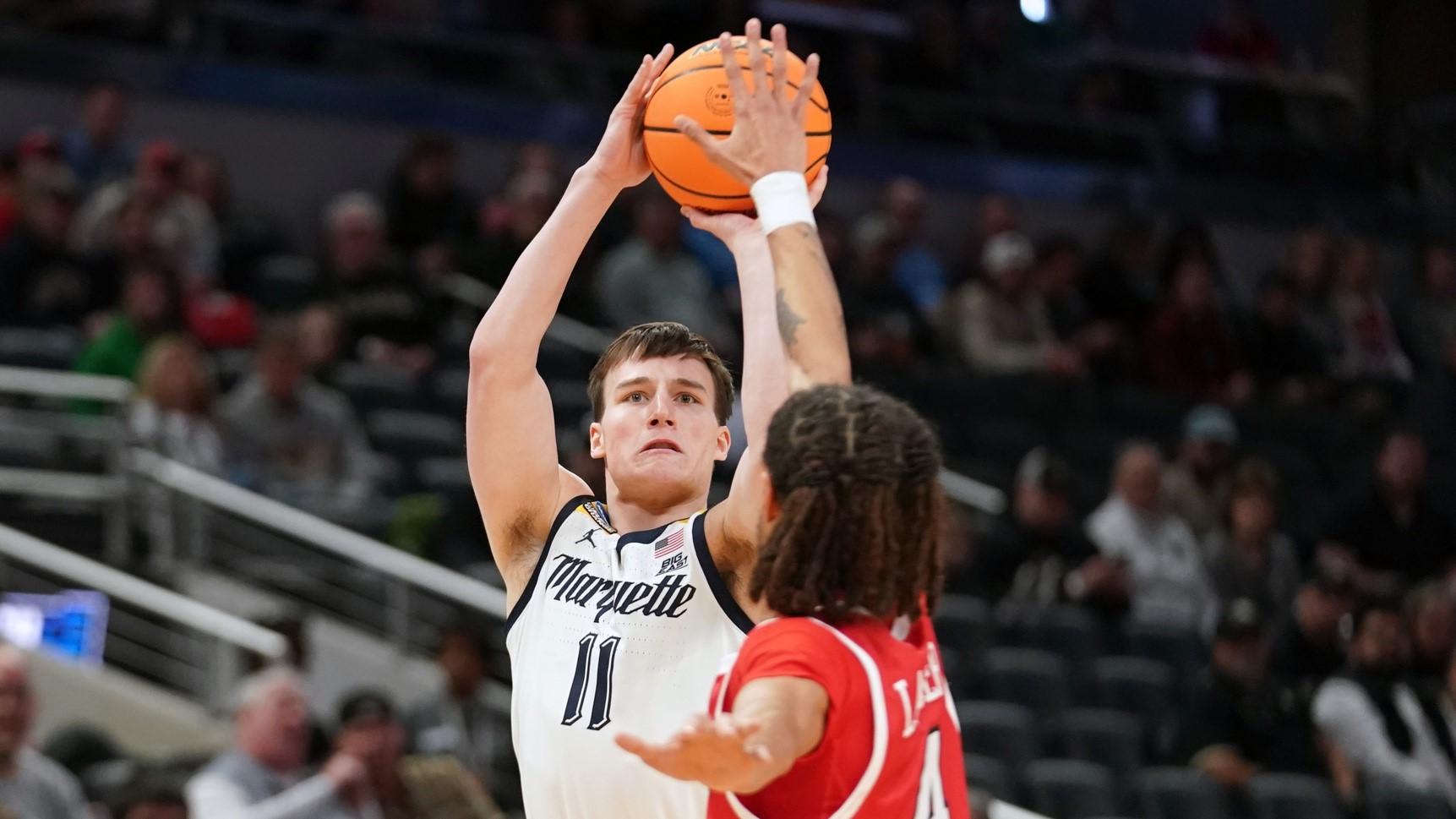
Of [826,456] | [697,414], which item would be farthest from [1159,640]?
[826,456]

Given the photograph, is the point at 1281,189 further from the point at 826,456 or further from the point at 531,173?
the point at 826,456

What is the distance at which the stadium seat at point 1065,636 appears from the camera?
9469 millimetres

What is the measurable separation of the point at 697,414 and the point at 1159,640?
258 inches

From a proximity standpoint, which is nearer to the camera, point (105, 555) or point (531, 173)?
point (105, 555)

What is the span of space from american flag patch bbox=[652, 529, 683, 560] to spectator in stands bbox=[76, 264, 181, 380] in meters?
5.96

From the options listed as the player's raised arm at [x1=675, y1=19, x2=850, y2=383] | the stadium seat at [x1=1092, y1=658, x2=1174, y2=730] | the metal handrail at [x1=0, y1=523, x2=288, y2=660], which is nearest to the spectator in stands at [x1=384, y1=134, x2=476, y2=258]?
the metal handrail at [x1=0, y1=523, x2=288, y2=660]

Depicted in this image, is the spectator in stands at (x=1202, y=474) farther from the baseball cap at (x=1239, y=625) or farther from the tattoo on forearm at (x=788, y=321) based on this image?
the tattoo on forearm at (x=788, y=321)

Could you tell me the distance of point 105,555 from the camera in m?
8.73

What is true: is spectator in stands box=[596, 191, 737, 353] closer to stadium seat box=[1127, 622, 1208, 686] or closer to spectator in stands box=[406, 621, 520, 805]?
stadium seat box=[1127, 622, 1208, 686]

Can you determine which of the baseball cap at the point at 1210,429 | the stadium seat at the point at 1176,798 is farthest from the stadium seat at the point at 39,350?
the baseball cap at the point at 1210,429

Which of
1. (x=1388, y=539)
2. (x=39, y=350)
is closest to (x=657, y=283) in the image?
(x=39, y=350)

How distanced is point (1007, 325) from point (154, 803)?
7433 mm

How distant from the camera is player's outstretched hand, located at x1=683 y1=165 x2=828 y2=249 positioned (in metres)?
3.46

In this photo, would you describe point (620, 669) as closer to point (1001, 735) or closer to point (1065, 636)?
point (1001, 735)
